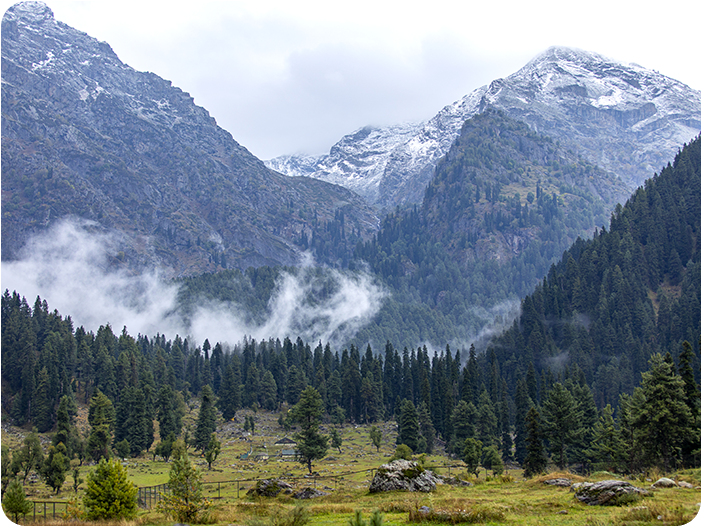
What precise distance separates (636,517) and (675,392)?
41.1 metres

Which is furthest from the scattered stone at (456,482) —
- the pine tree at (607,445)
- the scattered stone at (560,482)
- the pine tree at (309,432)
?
the pine tree at (309,432)

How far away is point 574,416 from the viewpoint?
115312 mm

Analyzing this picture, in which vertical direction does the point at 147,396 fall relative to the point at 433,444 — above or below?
above

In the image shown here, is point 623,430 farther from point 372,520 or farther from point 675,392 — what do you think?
point 372,520

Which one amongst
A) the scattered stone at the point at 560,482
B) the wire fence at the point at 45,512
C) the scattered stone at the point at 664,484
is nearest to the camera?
the wire fence at the point at 45,512

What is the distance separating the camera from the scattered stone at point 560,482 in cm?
6731

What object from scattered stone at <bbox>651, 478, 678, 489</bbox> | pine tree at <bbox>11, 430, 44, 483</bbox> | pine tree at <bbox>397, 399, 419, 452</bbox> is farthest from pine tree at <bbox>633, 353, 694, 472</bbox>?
pine tree at <bbox>11, 430, 44, 483</bbox>

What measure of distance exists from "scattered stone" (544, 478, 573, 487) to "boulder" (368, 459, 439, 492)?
505 inches

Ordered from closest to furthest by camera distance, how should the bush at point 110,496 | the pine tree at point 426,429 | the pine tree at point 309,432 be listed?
the bush at point 110,496
the pine tree at point 309,432
the pine tree at point 426,429

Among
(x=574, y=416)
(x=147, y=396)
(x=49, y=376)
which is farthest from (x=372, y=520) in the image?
(x=49, y=376)

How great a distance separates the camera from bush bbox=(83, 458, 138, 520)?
5544 centimetres

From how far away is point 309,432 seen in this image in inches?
5044

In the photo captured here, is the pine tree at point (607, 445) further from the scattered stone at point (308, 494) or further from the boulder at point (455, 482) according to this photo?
the scattered stone at point (308, 494)

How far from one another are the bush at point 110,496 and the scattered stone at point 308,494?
1981 cm
